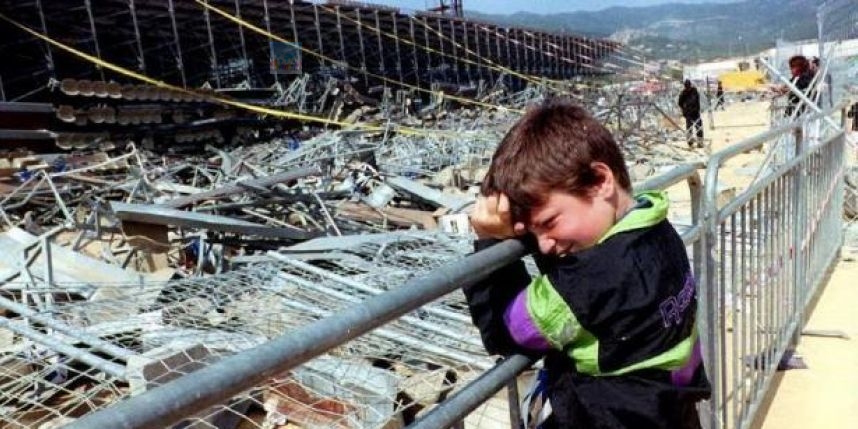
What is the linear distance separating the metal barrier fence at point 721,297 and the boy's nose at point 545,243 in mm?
52

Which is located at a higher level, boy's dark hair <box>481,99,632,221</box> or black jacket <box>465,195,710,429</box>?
boy's dark hair <box>481,99,632,221</box>

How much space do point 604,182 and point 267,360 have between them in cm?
82

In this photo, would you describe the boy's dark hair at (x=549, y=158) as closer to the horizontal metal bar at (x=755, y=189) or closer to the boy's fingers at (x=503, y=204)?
the boy's fingers at (x=503, y=204)

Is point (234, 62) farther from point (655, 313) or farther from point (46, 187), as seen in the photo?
point (655, 313)

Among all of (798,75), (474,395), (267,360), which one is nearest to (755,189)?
(474,395)

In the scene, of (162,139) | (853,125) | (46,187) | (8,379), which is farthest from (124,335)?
(162,139)

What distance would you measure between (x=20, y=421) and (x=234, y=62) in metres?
25.7

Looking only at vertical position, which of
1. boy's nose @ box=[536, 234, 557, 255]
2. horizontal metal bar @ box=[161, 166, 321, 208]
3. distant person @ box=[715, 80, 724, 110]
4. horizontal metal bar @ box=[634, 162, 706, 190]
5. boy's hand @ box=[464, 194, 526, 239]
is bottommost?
distant person @ box=[715, 80, 724, 110]

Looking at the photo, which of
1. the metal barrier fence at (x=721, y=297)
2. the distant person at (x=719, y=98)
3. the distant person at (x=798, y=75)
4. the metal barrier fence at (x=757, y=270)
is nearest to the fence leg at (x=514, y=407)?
the metal barrier fence at (x=721, y=297)

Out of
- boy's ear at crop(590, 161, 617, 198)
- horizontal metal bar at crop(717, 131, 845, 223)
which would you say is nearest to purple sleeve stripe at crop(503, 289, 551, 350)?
boy's ear at crop(590, 161, 617, 198)

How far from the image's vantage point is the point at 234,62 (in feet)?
91.4

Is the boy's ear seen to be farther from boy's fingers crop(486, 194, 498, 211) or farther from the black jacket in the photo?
boy's fingers crop(486, 194, 498, 211)

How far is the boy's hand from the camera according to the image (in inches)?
62.4

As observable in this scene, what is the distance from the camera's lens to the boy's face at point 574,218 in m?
1.52
